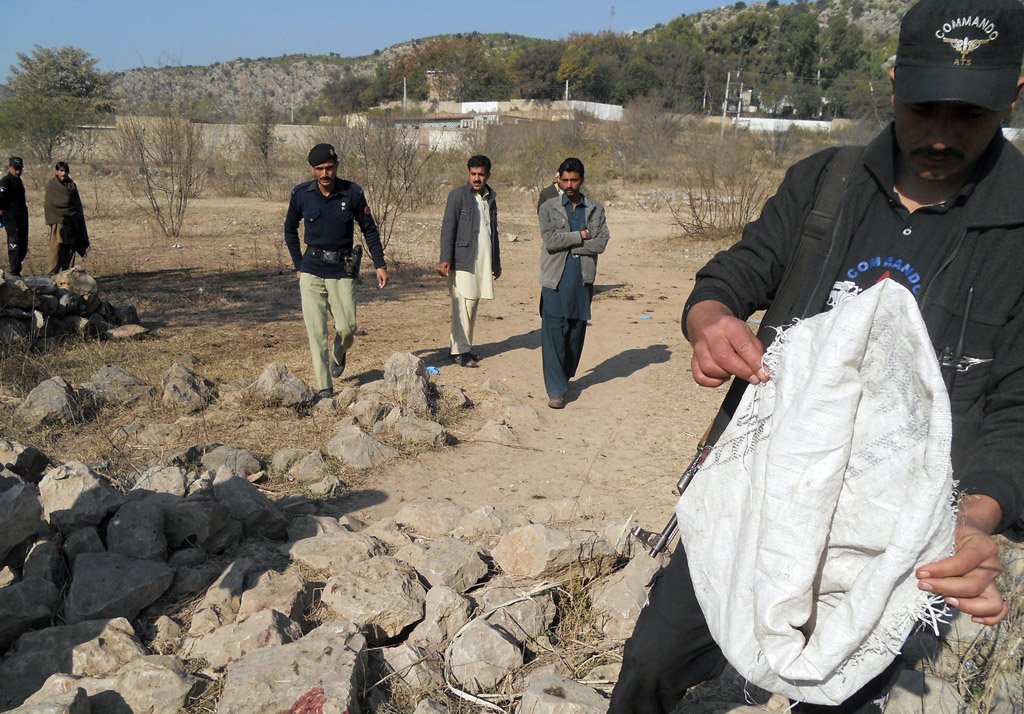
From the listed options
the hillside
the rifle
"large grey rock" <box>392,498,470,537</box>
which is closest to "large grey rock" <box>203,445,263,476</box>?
"large grey rock" <box>392,498,470,537</box>

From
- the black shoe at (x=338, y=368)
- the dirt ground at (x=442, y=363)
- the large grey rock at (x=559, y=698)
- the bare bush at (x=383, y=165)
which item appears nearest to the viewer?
the large grey rock at (x=559, y=698)

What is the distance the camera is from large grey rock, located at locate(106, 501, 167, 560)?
3.59m

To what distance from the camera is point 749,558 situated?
1462 mm

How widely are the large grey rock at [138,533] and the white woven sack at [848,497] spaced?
9.69 feet

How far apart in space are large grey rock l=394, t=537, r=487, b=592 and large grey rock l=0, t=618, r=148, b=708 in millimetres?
1107

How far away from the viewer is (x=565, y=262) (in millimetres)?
6918

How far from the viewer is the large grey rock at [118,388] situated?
6.39m

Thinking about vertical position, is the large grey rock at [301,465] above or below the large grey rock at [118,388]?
below

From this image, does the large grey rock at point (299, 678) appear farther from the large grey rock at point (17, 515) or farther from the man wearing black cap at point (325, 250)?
the man wearing black cap at point (325, 250)

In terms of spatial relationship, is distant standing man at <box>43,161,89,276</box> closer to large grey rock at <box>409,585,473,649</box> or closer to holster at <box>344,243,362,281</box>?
holster at <box>344,243,362,281</box>

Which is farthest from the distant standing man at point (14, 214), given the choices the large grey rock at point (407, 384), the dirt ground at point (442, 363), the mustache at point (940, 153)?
the mustache at point (940, 153)

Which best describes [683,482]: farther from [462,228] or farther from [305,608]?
[462,228]

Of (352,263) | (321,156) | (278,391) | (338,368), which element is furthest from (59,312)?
(321,156)

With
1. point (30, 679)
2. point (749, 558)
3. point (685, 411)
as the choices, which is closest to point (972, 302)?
point (749, 558)
